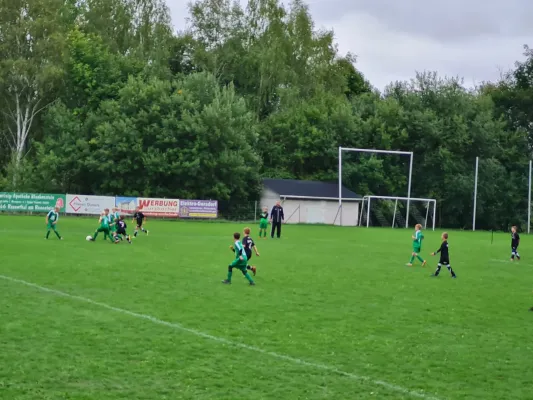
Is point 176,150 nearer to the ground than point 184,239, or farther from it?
farther from it

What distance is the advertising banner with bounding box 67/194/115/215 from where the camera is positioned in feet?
191

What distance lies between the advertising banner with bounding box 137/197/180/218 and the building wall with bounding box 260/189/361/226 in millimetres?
9949

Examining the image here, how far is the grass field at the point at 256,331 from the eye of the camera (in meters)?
10.2

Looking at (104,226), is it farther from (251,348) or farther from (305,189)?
(305,189)

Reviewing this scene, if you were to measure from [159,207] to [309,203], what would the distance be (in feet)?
45.2

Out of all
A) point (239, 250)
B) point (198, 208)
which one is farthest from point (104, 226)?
point (198, 208)

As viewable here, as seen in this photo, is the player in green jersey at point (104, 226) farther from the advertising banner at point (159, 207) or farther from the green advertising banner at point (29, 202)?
the advertising banner at point (159, 207)

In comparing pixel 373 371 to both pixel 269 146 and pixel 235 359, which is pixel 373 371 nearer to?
pixel 235 359

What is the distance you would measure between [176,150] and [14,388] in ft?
181

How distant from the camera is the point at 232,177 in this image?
6531 cm

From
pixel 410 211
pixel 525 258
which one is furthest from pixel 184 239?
pixel 410 211

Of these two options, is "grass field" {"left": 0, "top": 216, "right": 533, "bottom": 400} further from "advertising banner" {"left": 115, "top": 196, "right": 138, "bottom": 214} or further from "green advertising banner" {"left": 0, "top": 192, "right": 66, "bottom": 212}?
"advertising banner" {"left": 115, "top": 196, "right": 138, "bottom": 214}

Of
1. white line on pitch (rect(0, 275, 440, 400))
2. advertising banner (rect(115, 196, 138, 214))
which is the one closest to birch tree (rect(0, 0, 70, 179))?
advertising banner (rect(115, 196, 138, 214))

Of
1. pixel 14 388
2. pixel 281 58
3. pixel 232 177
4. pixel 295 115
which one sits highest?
pixel 281 58
